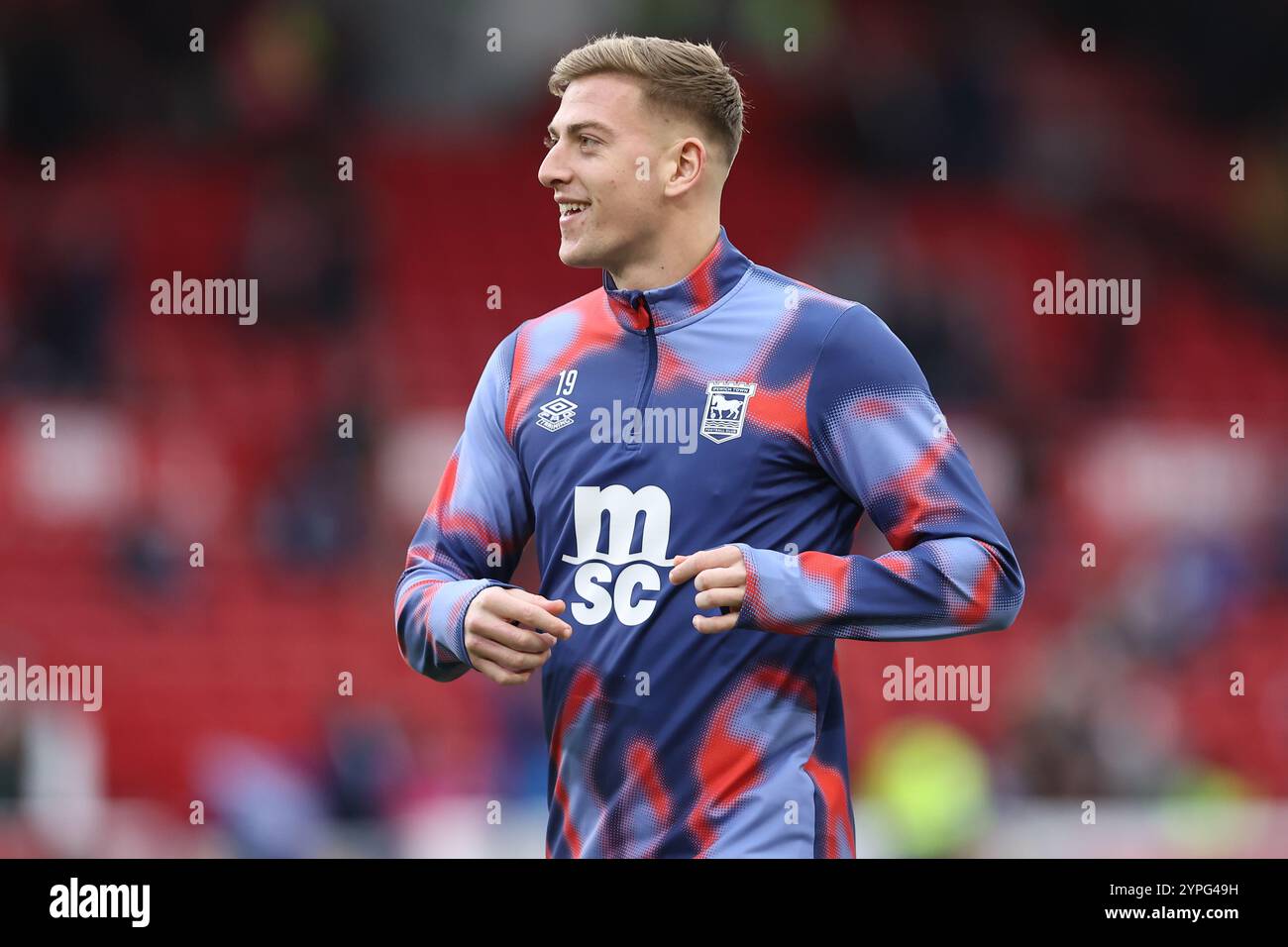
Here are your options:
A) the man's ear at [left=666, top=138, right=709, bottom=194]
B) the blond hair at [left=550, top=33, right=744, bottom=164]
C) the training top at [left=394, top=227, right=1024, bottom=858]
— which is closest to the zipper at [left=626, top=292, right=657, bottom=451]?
the training top at [left=394, top=227, right=1024, bottom=858]

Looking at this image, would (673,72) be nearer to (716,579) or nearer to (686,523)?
(686,523)

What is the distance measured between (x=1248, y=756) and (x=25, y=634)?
7.39 meters

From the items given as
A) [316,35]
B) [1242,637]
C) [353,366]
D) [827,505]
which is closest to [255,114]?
[316,35]

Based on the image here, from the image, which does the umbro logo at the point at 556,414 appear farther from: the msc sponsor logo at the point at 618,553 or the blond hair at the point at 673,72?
the blond hair at the point at 673,72

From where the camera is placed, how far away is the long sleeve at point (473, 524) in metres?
3.02

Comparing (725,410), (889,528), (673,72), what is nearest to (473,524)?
(725,410)

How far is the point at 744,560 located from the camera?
2742mm

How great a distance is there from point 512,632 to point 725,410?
55 cm

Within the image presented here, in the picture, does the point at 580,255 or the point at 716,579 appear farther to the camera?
the point at 580,255

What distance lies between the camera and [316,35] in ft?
43.6

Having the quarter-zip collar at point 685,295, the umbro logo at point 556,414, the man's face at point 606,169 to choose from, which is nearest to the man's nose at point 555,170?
the man's face at point 606,169

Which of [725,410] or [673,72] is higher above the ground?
[673,72]

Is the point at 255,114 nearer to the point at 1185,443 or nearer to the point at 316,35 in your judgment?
the point at 316,35

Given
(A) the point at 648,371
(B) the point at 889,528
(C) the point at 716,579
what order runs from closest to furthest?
(C) the point at 716,579
(B) the point at 889,528
(A) the point at 648,371
